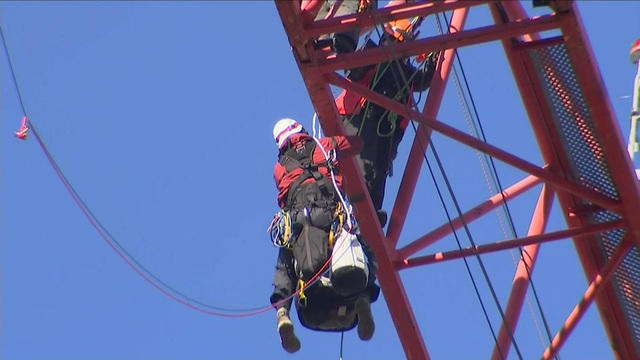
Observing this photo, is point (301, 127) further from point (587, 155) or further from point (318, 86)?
point (587, 155)

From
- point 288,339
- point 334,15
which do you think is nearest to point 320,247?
point 288,339

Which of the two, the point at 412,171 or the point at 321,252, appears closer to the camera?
the point at 321,252

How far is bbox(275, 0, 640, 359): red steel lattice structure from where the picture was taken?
12.7 meters

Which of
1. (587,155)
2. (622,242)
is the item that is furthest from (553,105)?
(622,242)

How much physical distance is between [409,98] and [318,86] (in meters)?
2.24

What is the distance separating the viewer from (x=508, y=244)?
14.0 metres

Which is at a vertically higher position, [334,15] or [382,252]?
[334,15]

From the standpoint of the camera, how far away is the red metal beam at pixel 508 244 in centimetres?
1398

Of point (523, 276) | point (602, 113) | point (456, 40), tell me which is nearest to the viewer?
point (456, 40)

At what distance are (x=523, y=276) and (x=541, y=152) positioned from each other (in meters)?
1.24

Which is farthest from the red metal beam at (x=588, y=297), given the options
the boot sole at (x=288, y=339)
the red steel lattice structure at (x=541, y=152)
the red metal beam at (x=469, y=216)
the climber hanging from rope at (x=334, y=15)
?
the climber hanging from rope at (x=334, y=15)

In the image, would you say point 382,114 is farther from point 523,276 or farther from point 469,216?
point 523,276

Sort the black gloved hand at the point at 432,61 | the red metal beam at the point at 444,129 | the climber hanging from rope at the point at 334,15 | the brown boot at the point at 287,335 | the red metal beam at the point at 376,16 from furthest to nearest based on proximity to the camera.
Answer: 1. the black gloved hand at the point at 432,61
2. the brown boot at the point at 287,335
3. the red metal beam at the point at 444,129
4. the climber hanging from rope at the point at 334,15
5. the red metal beam at the point at 376,16

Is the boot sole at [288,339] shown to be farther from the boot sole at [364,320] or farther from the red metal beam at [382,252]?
the red metal beam at [382,252]
